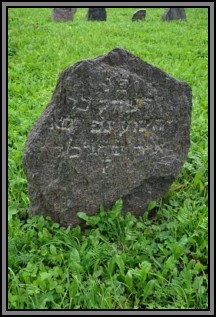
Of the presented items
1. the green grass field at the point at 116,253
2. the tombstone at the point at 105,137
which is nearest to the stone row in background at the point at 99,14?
the green grass field at the point at 116,253

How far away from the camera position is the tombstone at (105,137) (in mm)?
3123

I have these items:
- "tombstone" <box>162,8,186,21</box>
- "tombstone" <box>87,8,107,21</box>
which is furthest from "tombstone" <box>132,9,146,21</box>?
"tombstone" <box>87,8,107,21</box>

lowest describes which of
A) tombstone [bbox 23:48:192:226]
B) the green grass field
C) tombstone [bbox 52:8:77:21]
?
the green grass field

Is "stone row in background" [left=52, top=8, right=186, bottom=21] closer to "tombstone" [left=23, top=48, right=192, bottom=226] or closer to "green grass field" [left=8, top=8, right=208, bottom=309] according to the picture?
Result: "green grass field" [left=8, top=8, right=208, bottom=309]

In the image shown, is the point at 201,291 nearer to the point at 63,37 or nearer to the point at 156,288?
the point at 156,288

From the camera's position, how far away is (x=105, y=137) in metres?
3.24

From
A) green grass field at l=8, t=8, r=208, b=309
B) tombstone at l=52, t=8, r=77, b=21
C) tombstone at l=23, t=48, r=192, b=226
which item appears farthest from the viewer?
tombstone at l=52, t=8, r=77, b=21

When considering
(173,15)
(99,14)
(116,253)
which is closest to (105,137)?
(116,253)

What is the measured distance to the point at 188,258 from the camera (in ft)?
10.2

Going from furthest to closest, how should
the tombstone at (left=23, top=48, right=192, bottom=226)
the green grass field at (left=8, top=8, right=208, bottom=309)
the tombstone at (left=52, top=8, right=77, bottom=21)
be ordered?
1. the tombstone at (left=52, top=8, right=77, bottom=21)
2. the tombstone at (left=23, top=48, right=192, bottom=226)
3. the green grass field at (left=8, top=8, right=208, bottom=309)

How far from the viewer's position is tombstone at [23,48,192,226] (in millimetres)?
3123

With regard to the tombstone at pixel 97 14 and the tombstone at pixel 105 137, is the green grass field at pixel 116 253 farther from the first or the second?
the tombstone at pixel 97 14

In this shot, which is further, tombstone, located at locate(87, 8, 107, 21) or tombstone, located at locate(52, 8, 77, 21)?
tombstone, located at locate(87, 8, 107, 21)

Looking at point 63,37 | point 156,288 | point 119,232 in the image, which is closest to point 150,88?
point 119,232
